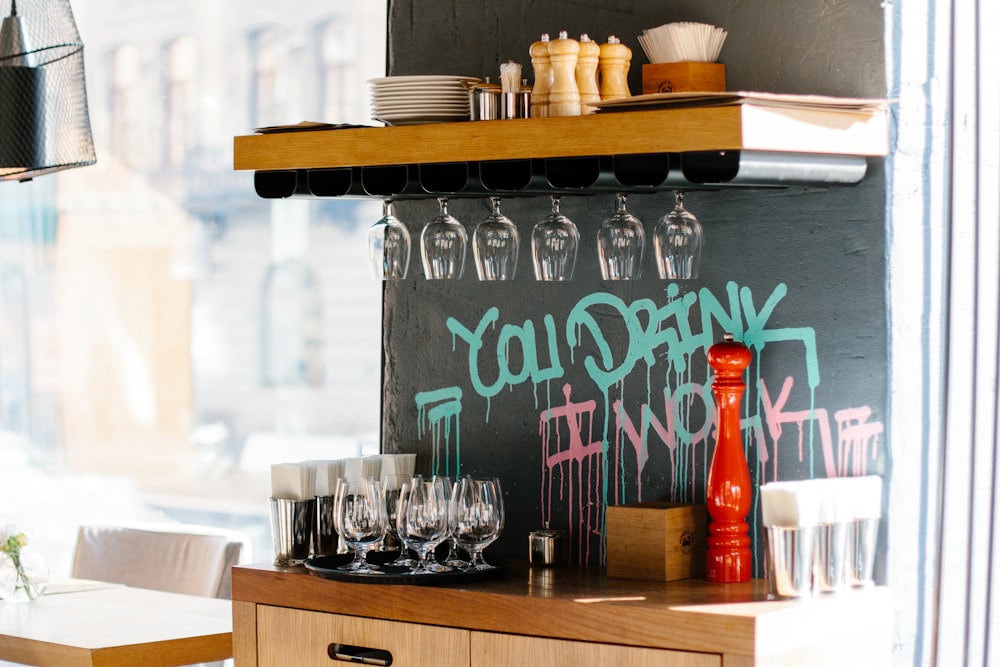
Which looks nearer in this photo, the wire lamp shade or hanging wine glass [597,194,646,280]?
hanging wine glass [597,194,646,280]

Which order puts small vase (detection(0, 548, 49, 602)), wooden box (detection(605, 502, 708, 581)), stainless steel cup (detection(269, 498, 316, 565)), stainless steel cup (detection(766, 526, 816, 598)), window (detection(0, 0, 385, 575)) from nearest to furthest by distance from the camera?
stainless steel cup (detection(766, 526, 816, 598))
wooden box (detection(605, 502, 708, 581))
stainless steel cup (detection(269, 498, 316, 565))
small vase (detection(0, 548, 49, 602))
window (detection(0, 0, 385, 575))

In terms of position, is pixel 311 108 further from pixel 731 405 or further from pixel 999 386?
pixel 999 386

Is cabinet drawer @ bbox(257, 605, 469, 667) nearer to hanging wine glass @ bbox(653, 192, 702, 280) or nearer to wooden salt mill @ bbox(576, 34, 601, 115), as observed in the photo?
hanging wine glass @ bbox(653, 192, 702, 280)

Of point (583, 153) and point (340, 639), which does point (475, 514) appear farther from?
point (583, 153)

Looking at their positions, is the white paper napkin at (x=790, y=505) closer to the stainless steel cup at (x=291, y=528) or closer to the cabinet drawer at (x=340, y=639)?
the cabinet drawer at (x=340, y=639)

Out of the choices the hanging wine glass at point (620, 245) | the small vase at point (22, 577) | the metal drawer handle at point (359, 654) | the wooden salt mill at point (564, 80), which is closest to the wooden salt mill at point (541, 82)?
the wooden salt mill at point (564, 80)

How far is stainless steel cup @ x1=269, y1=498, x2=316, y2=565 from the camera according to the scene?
2.82m

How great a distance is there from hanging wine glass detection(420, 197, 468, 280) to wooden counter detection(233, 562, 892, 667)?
1.96 feet

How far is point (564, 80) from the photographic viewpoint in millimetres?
2541

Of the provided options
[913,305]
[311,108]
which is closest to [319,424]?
[311,108]

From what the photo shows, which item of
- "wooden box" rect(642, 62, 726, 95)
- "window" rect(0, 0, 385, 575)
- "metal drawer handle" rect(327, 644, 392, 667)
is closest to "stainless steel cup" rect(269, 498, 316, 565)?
"metal drawer handle" rect(327, 644, 392, 667)

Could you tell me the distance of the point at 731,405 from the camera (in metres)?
2.55

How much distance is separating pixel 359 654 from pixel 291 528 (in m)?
0.34

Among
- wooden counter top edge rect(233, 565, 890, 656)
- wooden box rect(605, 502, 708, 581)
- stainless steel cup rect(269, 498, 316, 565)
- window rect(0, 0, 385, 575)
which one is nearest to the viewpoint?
wooden counter top edge rect(233, 565, 890, 656)
